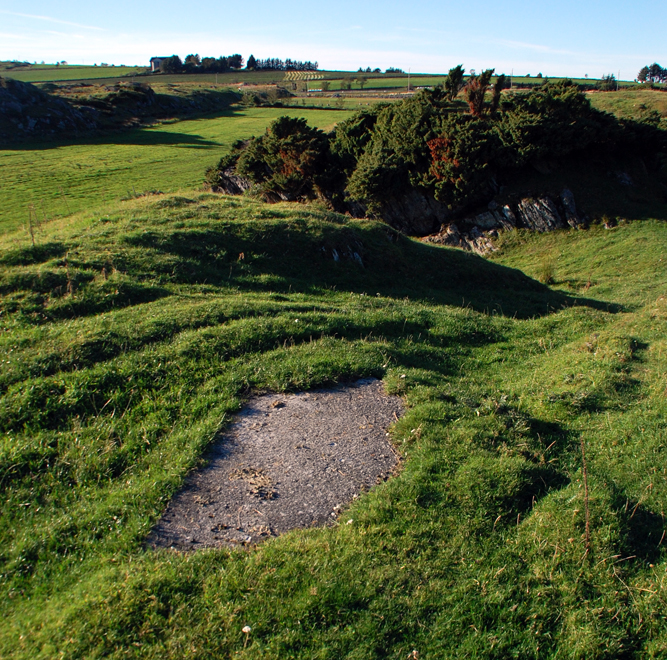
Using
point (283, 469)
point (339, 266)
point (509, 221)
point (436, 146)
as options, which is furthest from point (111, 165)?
point (283, 469)

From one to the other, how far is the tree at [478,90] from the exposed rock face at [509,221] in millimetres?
8960

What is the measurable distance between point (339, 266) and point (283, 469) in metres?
11.3

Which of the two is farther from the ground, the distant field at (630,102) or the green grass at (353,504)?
the distant field at (630,102)

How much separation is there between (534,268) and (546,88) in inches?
657

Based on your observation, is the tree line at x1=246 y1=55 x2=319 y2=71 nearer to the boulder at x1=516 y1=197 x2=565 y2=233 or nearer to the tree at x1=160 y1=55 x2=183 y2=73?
the tree at x1=160 y1=55 x2=183 y2=73

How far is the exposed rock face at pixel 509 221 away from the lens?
31188 millimetres

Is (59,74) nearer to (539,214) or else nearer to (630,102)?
(630,102)

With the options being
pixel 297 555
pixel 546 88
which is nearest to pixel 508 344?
pixel 297 555

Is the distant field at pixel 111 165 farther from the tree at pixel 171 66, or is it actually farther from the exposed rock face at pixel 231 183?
the tree at pixel 171 66

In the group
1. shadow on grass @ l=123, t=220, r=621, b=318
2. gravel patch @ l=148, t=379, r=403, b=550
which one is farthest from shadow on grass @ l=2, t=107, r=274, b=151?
gravel patch @ l=148, t=379, r=403, b=550

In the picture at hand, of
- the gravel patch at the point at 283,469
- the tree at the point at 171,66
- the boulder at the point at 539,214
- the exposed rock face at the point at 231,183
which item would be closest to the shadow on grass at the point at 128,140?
the exposed rock face at the point at 231,183

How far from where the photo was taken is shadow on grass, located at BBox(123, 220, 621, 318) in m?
13.5

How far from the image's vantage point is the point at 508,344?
1131 cm

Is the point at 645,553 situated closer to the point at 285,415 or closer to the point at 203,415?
the point at 285,415
